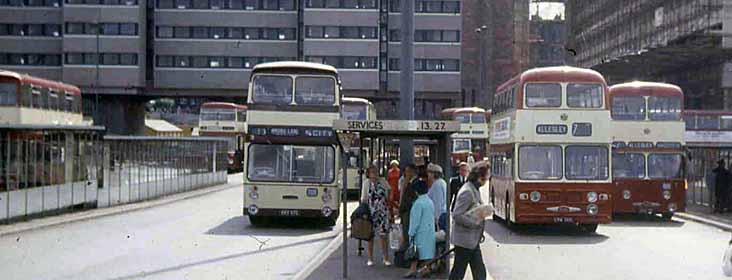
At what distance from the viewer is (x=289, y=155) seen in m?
22.8

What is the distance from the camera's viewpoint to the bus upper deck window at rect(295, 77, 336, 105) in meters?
23.1

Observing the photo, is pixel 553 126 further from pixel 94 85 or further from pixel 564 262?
pixel 94 85

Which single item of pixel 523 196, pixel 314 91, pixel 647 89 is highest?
pixel 647 89

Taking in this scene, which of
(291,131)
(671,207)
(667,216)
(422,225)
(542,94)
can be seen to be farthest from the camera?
(667,216)

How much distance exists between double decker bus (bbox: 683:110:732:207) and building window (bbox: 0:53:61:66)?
150 ft

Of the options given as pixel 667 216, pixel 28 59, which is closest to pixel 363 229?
pixel 667 216

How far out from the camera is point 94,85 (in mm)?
68000

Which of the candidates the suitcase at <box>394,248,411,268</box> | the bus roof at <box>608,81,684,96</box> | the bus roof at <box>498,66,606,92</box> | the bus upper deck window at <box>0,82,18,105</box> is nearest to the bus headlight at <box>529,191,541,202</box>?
the bus roof at <box>498,66,606,92</box>

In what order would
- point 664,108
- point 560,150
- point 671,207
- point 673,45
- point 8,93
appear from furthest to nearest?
A: point 673,45 < point 8,93 < point 664,108 < point 671,207 < point 560,150

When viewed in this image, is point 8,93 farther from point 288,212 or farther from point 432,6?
point 432,6

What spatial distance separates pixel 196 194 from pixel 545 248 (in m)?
22.0

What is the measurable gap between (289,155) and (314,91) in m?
1.66

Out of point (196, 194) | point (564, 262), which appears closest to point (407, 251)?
point (564, 262)

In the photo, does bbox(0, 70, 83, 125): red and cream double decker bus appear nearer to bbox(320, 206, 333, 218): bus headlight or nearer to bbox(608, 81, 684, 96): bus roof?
bbox(320, 206, 333, 218): bus headlight
